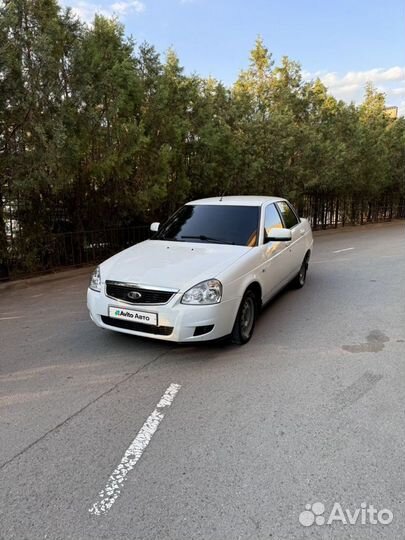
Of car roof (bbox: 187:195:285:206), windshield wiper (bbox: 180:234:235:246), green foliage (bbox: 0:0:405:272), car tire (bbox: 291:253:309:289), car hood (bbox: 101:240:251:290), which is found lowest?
car tire (bbox: 291:253:309:289)

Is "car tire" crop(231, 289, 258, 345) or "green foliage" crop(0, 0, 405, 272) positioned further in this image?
"green foliage" crop(0, 0, 405, 272)

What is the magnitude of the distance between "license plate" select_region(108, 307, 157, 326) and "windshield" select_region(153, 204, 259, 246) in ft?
4.85

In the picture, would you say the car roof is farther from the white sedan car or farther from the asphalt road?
the asphalt road

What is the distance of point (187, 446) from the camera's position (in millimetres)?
2705

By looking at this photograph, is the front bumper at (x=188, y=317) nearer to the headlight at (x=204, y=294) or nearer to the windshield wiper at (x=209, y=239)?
the headlight at (x=204, y=294)

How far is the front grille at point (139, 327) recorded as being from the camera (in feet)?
12.5

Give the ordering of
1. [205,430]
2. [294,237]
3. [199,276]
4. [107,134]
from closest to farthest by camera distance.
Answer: [205,430]
[199,276]
[294,237]
[107,134]

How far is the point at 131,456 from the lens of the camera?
2605 mm

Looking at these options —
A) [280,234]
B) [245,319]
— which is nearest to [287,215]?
[280,234]

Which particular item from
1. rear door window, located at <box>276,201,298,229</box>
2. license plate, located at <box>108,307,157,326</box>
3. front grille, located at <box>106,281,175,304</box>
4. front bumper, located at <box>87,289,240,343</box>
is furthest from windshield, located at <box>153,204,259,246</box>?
license plate, located at <box>108,307,157,326</box>

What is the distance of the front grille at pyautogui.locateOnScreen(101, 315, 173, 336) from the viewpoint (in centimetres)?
381

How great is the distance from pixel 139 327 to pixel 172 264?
76cm

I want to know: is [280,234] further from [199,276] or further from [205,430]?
[205,430]

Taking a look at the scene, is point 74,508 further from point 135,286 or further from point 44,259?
point 44,259
